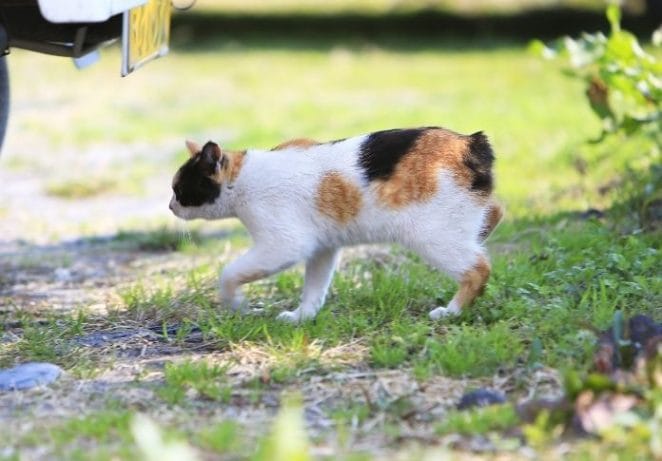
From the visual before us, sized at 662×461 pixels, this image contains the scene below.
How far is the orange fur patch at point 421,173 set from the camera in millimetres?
3803

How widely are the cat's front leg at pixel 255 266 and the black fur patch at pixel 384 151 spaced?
385 mm

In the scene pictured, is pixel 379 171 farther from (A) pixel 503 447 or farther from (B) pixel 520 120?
(B) pixel 520 120

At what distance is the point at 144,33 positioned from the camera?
15.1ft

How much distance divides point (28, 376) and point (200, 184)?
930mm

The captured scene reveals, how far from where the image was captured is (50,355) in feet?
12.1

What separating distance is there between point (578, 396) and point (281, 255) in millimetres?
1307

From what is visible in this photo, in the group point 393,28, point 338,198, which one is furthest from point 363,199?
point 393,28

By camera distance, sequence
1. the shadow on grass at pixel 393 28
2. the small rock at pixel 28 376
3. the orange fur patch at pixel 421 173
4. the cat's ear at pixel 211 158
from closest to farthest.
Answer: the small rock at pixel 28 376 → the orange fur patch at pixel 421 173 → the cat's ear at pixel 211 158 → the shadow on grass at pixel 393 28

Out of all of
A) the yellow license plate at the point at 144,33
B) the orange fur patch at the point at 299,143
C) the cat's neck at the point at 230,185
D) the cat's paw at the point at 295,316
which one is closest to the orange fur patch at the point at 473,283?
the cat's paw at the point at 295,316

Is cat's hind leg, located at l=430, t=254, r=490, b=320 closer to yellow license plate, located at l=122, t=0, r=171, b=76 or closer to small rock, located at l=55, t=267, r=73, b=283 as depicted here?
yellow license plate, located at l=122, t=0, r=171, b=76

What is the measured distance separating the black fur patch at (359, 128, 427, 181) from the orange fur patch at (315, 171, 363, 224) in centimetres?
8

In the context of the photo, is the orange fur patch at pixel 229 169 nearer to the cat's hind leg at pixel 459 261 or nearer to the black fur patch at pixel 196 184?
the black fur patch at pixel 196 184

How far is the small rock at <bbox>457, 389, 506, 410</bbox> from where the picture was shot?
3.09 metres

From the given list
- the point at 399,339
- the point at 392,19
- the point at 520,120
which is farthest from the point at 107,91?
the point at 399,339
